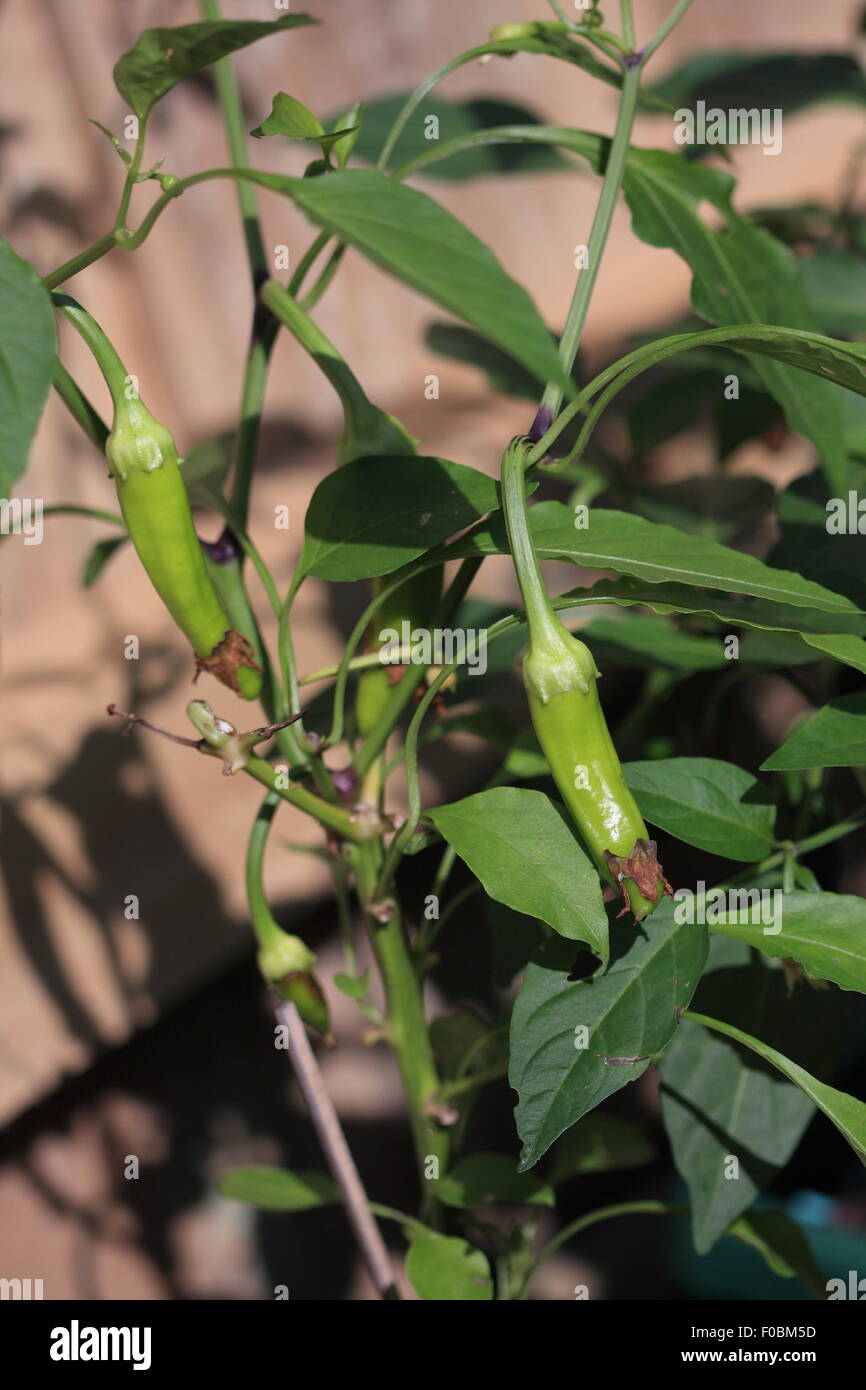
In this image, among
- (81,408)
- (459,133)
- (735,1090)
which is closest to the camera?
(81,408)

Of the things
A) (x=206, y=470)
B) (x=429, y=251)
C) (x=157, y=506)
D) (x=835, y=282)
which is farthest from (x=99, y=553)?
(x=835, y=282)

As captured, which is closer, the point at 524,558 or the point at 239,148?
the point at 524,558

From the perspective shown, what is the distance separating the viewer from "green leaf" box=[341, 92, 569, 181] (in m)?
0.57

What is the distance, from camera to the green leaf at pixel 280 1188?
50 cm

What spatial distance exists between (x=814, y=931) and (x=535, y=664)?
13 cm

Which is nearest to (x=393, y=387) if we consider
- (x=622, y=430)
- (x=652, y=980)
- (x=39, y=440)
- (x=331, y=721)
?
(x=622, y=430)

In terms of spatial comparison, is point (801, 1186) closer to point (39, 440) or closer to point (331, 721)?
point (331, 721)

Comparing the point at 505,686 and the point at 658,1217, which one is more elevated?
the point at 505,686

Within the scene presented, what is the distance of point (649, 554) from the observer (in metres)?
0.32

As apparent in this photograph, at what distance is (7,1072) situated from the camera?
578 millimetres

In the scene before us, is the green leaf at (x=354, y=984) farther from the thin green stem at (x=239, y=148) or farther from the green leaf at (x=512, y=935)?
the thin green stem at (x=239, y=148)

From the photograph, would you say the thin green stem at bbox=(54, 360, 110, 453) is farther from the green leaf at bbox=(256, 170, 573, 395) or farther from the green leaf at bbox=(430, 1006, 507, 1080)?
the green leaf at bbox=(430, 1006, 507, 1080)

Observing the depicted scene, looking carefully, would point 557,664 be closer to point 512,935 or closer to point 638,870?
point 638,870
